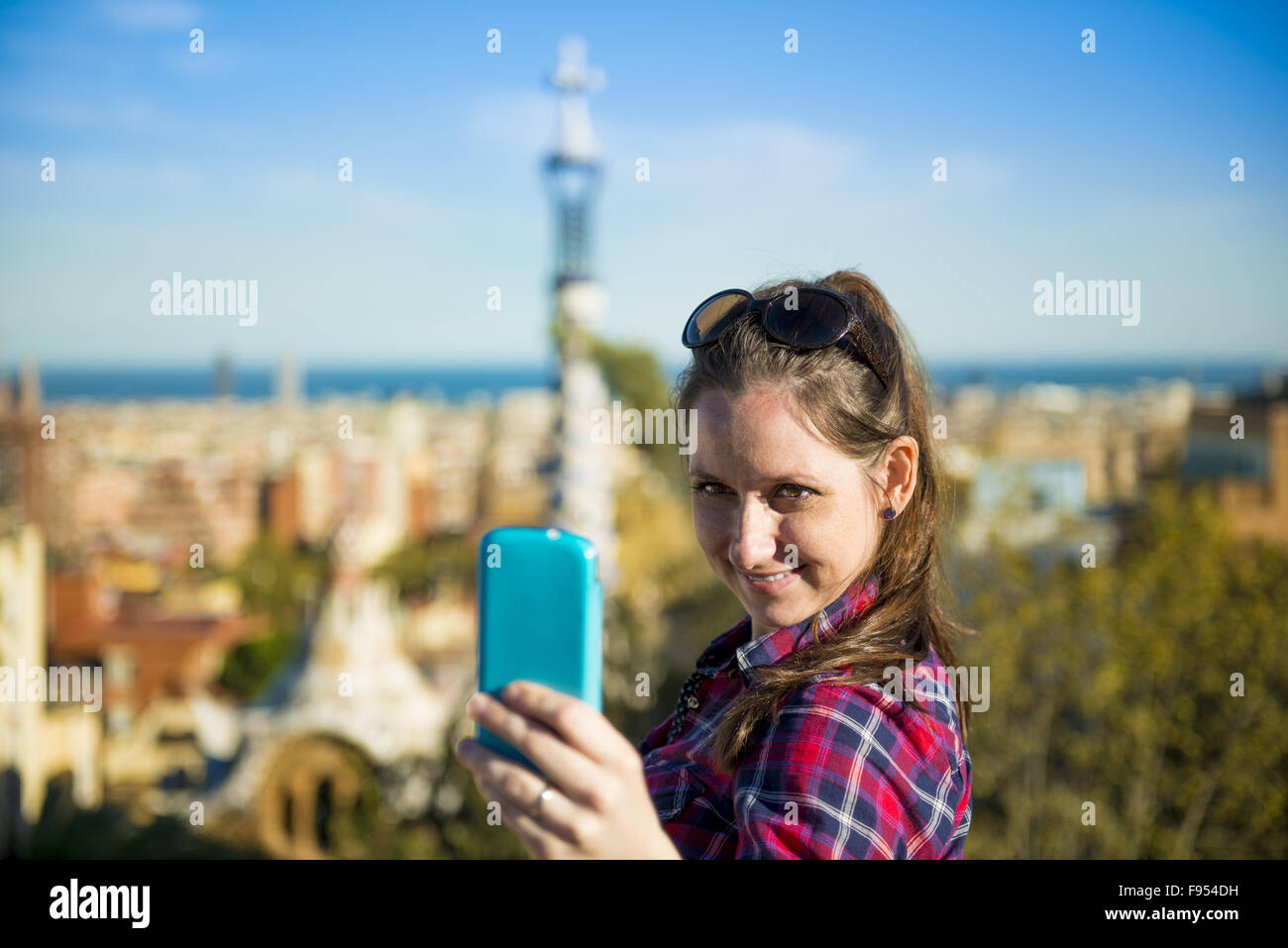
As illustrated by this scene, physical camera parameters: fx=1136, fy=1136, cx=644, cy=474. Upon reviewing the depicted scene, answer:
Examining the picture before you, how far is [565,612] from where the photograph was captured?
2.63 ft

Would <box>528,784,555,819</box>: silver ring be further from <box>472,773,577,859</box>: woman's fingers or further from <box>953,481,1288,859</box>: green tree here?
<box>953,481,1288,859</box>: green tree

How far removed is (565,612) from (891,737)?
1.01 feet

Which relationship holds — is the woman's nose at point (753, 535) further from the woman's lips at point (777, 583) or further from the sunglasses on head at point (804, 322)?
the sunglasses on head at point (804, 322)

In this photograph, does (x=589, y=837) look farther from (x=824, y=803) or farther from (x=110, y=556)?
(x=110, y=556)

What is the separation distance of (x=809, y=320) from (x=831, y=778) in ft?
1.53

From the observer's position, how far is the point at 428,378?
140 meters

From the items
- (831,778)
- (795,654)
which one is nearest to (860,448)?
(795,654)

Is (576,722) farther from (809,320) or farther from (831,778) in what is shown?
(809,320)

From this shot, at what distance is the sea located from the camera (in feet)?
124

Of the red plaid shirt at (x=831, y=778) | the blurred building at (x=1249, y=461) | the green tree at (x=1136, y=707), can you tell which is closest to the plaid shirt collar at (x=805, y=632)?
the red plaid shirt at (x=831, y=778)
